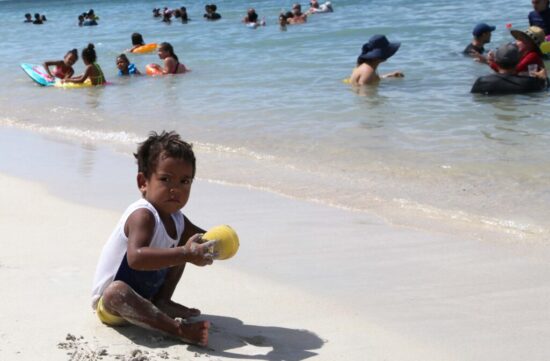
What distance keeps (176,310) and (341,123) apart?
5.37 metres

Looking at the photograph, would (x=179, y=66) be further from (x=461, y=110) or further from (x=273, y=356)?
(x=273, y=356)

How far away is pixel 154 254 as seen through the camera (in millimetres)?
3043

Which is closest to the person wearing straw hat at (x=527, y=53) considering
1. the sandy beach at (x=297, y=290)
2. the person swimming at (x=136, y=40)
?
the sandy beach at (x=297, y=290)

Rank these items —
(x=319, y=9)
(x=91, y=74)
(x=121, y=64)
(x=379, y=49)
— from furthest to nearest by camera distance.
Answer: (x=319, y=9) → (x=121, y=64) → (x=91, y=74) → (x=379, y=49)

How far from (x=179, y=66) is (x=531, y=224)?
368 inches

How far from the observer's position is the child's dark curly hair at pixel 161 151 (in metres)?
3.14

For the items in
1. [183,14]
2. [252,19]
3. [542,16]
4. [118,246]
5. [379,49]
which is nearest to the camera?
[118,246]

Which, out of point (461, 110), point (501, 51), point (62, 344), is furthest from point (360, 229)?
point (501, 51)

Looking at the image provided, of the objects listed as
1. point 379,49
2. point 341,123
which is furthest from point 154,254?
point 379,49

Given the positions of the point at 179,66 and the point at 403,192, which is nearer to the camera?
the point at 403,192

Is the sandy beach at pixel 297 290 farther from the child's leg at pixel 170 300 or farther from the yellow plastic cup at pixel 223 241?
the yellow plastic cup at pixel 223 241

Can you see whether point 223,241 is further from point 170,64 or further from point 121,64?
point 121,64

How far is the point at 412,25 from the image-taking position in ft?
60.9

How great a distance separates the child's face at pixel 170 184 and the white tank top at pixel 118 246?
48 mm
